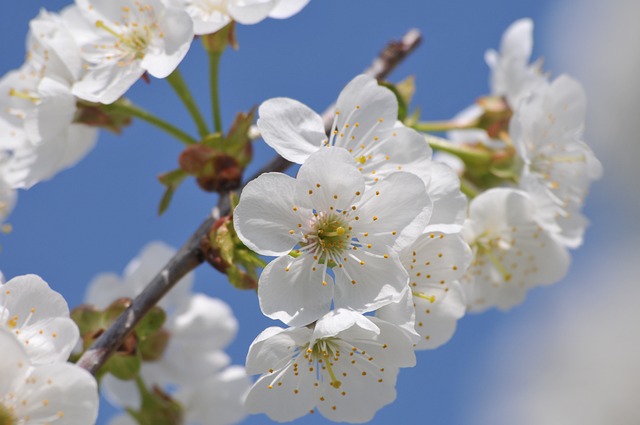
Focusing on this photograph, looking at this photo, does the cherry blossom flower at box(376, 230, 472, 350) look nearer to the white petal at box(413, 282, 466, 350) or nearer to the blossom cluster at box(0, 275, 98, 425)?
the white petal at box(413, 282, 466, 350)

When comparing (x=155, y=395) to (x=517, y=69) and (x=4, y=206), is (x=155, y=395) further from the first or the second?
(x=517, y=69)

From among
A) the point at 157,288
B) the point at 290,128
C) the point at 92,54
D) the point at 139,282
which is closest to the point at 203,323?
the point at 139,282

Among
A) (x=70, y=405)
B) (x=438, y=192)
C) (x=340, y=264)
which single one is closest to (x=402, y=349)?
(x=340, y=264)

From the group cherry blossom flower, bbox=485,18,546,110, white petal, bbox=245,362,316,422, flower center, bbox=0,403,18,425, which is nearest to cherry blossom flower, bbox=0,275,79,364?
flower center, bbox=0,403,18,425

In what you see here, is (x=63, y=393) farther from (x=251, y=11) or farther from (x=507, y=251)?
(x=507, y=251)

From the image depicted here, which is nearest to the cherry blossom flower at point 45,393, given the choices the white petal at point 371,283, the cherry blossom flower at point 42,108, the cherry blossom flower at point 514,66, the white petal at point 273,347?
the white petal at point 273,347

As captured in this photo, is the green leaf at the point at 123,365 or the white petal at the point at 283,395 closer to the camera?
the white petal at the point at 283,395

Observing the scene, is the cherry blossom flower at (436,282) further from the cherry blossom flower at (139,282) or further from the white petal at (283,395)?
the cherry blossom flower at (139,282)
